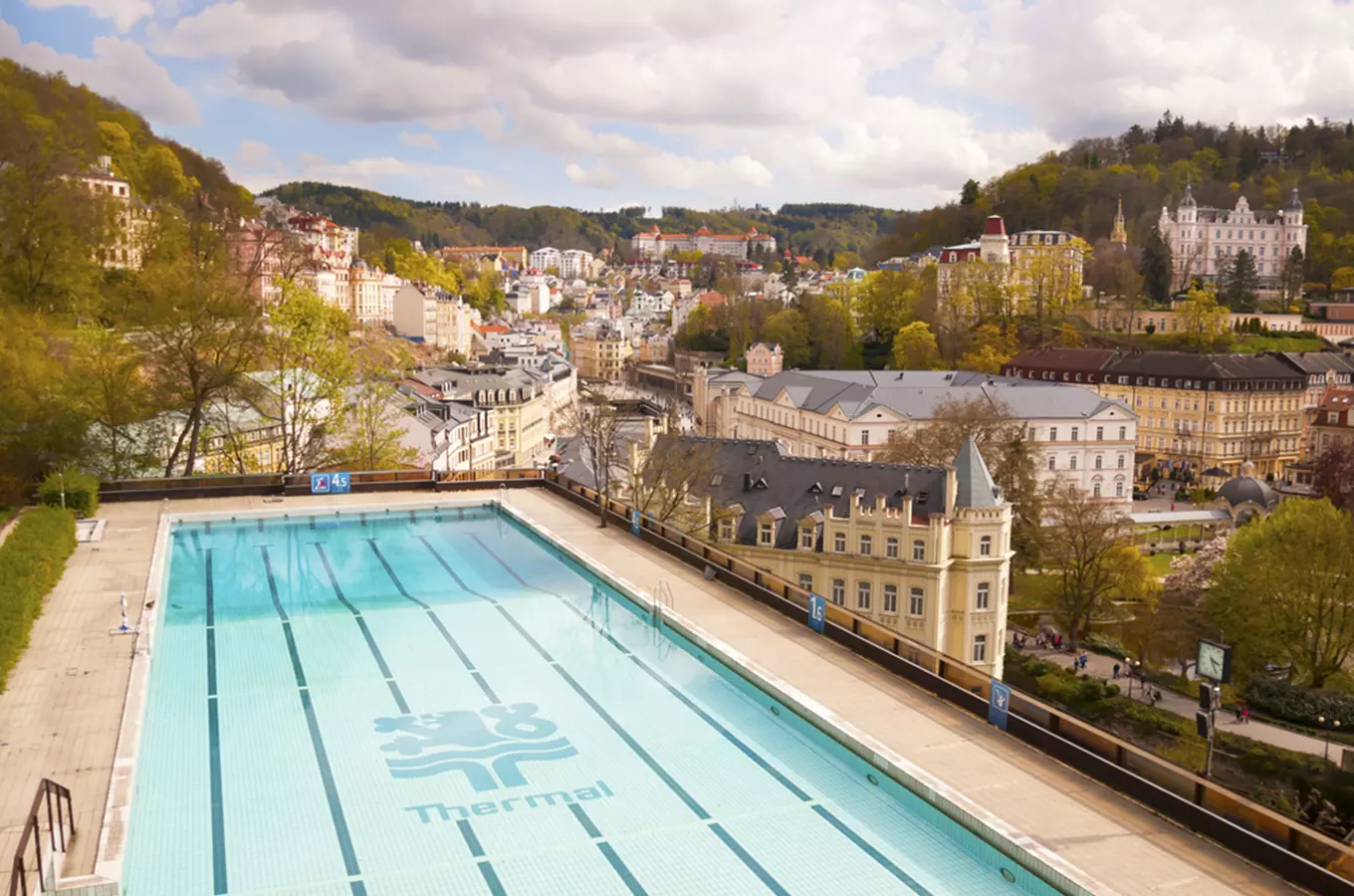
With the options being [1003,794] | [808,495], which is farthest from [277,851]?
[808,495]

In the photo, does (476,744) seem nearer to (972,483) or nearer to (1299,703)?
(972,483)

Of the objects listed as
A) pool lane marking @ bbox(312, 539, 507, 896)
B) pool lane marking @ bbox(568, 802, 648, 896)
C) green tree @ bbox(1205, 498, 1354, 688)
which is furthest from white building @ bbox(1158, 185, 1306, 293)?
pool lane marking @ bbox(568, 802, 648, 896)

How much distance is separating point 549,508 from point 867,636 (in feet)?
31.5

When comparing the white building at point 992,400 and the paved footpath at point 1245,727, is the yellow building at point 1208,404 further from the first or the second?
the paved footpath at point 1245,727

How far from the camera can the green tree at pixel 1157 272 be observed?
267ft

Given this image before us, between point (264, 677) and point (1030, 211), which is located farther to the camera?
point (1030, 211)

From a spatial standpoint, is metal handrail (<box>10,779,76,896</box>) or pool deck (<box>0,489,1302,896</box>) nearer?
metal handrail (<box>10,779,76,896</box>)

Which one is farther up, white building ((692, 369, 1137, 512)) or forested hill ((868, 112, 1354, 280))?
forested hill ((868, 112, 1354, 280))

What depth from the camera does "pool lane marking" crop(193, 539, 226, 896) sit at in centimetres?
822

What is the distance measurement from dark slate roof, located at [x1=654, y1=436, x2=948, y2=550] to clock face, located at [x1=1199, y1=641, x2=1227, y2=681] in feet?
61.0

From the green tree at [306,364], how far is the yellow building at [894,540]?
28.2 feet

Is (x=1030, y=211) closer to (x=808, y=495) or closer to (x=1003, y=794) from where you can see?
(x=808, y=495)

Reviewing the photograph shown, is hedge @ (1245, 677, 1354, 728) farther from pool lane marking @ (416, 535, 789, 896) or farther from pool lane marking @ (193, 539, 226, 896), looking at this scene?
pool lane marking @ (193, 539, 226, 896)

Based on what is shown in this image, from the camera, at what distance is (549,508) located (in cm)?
2059
